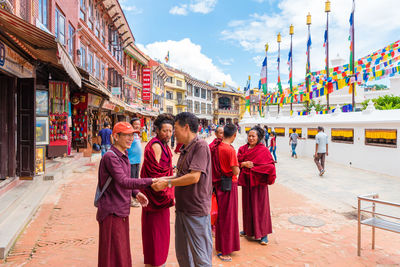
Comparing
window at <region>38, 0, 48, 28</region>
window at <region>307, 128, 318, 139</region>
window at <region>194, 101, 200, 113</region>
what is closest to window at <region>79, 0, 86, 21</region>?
window at <region>38, 0, 48, 28</region>

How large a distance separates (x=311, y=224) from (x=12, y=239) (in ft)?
15.9

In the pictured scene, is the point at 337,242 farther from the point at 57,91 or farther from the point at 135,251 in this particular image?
the point at 57,91

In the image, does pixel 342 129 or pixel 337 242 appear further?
pixel 342 129

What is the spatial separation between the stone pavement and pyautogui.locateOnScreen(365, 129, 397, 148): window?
4.43 metres

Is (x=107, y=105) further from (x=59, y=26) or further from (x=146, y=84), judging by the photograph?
(x=146, y=84)

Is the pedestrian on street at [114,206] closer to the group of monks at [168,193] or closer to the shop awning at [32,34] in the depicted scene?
the group of monks at [168,193]

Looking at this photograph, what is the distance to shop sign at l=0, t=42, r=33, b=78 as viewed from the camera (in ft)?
18.0

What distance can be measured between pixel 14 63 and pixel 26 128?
1.76 meters

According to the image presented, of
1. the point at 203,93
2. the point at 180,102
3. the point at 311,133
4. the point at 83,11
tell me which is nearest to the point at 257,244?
the point at 311,133

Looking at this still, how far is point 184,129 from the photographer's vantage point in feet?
8.91

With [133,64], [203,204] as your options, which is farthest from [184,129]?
[133,64]

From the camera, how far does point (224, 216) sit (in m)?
3.90

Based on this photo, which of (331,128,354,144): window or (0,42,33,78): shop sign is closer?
(0,42,33,78): shop sign

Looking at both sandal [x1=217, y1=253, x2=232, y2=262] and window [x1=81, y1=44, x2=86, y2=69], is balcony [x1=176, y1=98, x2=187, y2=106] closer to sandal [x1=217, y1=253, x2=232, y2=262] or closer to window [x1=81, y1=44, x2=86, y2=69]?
window [x1=81, y1=44, x2=86, y2=69]
